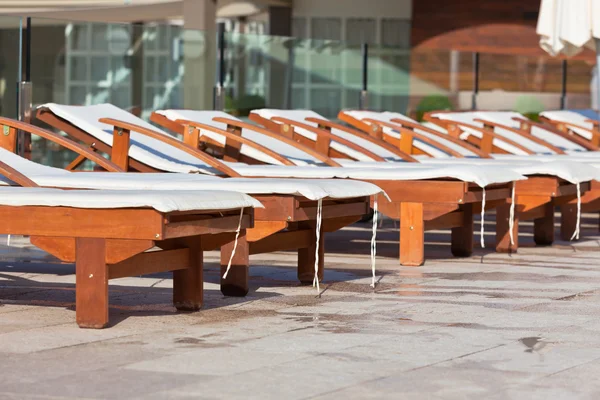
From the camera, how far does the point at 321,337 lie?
4.16m

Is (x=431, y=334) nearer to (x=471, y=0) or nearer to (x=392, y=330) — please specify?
(x=392, y=330)

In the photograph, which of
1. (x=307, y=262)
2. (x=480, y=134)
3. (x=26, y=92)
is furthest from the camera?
(x=480, y=134)

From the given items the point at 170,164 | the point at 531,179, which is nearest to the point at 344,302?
the point at 170,164

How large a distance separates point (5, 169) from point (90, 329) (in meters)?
1.03

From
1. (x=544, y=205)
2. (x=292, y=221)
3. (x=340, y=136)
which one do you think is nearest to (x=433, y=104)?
(x=340, y=136)

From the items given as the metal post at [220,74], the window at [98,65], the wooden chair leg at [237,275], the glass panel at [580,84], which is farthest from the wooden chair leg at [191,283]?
the glass panel at [580,84]

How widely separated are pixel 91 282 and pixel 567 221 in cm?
487

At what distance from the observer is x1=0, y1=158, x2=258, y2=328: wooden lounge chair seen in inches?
166

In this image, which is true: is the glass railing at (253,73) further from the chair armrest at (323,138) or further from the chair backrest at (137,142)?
the chair armrest at (323,138)

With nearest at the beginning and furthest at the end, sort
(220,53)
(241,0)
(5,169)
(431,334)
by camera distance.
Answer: (431,334) → (5,169) → (220,53) → (241,0)

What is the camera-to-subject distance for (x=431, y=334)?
4246 mm

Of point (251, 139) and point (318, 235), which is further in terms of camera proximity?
point (251, 139)

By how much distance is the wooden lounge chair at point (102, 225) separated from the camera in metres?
4.21

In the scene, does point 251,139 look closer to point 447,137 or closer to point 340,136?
point 340,136
